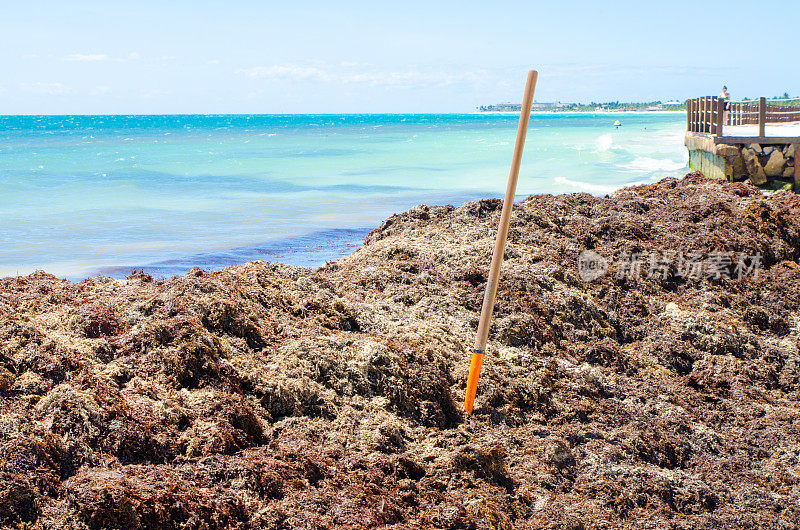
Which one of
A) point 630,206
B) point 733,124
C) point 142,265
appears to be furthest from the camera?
point 733,124

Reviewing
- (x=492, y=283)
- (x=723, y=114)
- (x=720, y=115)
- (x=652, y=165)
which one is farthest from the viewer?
(x=652, y=165)

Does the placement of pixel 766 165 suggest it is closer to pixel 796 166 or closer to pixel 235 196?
pixel 796 166

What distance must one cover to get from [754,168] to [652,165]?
17.8 metres

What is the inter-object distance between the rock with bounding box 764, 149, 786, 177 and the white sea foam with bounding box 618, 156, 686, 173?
1401 cm

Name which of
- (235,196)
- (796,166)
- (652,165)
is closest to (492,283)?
(796,166)

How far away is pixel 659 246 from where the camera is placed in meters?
9.09

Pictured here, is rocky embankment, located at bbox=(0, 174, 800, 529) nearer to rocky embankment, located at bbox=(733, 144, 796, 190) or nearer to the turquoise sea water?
the turquoise sea water

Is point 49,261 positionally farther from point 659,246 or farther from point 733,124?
point 733,124

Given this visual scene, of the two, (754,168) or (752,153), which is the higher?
(752,153)

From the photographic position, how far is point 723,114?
1738 cm

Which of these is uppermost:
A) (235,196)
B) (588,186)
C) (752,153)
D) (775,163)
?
(752,153)

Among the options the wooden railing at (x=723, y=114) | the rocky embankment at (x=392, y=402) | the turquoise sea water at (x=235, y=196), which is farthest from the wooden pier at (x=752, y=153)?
the rocky embankment at (x=392, y=402)

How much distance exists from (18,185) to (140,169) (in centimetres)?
913

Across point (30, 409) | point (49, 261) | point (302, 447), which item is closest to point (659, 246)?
point (302, 447)
